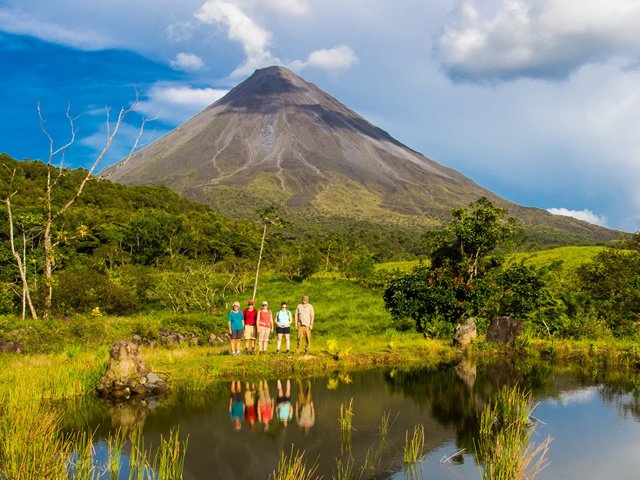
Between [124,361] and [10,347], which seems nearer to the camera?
[124,361]

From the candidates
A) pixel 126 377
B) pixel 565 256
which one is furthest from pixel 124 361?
pixel 565 256

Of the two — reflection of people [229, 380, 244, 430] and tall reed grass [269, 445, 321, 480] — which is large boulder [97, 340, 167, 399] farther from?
tall reed grass [269, 445, 321, 480]

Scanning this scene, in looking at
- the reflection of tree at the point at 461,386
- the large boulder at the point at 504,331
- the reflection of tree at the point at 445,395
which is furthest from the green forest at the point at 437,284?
the reflection of tree at the point at 445,395

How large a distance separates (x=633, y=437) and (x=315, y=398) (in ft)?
19.1

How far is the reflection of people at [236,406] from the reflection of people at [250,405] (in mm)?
100

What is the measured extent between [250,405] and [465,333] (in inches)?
356

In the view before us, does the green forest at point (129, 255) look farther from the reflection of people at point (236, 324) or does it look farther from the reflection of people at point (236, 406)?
the reflection of people at point (236, 406)

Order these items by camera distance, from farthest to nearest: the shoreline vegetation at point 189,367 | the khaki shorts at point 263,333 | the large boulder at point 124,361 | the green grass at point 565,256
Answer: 1. the green grass at point 565,256
2. the khaki shorts at point 263,333
3. the large boulder at point 124,361
4. the shoreline vegetation at point 189,367

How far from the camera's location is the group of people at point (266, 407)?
913 cm

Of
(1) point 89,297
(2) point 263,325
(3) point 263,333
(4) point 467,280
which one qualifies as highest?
(4) point 467,280

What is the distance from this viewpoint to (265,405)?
33.5ft

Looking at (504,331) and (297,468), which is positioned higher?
(504,331)

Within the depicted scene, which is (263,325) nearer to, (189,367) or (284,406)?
(189,367)

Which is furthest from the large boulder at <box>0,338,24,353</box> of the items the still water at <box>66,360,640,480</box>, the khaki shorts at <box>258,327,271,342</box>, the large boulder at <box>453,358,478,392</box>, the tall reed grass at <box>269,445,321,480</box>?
the large boulder at <box>453,358,478,392</box>
